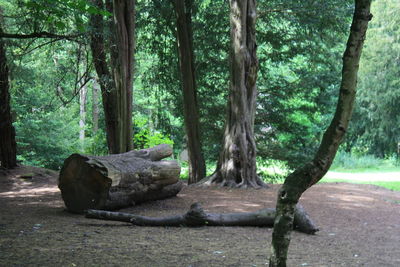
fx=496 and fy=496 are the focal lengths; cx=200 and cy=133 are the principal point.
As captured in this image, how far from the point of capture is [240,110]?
41.9 feet

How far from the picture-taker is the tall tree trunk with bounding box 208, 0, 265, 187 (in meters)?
12.5

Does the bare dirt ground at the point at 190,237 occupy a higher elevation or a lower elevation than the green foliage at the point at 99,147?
lower

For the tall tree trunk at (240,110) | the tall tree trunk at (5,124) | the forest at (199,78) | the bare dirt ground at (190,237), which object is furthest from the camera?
the tall tree trunk at (5,124)

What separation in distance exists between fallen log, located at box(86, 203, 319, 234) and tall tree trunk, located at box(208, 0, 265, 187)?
4564 millimetres

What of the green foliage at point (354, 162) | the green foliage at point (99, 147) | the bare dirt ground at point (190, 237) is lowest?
the bare dirt ground at point (190, 237)

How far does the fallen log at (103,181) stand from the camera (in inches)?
320

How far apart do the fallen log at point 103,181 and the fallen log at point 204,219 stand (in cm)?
75

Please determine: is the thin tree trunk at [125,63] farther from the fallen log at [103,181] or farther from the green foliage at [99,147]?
the green foliage at [99,147]

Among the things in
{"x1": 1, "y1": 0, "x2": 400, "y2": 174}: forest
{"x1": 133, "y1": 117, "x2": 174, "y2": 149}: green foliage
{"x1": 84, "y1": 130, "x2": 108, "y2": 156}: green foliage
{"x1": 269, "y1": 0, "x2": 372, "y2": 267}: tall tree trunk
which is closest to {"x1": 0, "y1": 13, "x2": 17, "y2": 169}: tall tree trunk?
{"x1": 1, "y1": 0, "x2": 400, "y2": 174}: forest

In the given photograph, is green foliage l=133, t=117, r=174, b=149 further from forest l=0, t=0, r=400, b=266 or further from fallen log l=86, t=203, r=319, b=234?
fallen log l=86, t=203, r=319, b=234

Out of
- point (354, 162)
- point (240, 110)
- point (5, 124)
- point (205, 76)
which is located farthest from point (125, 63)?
point (354, 162)

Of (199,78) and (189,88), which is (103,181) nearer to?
(189,88)

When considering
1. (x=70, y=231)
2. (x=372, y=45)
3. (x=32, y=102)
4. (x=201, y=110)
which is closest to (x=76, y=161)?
(x=70, y=231)

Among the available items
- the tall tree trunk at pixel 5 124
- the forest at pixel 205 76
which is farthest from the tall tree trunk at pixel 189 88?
the tall tree trunk at pixel 5 124
